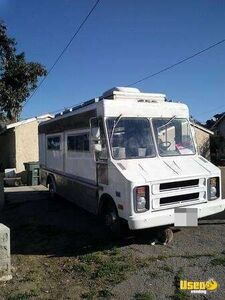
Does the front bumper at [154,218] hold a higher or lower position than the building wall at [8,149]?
lower

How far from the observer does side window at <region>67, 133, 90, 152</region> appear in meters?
9.61

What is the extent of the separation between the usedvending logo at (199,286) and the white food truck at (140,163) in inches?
64.9

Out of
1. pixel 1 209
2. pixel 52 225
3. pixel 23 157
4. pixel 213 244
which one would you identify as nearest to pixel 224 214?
pixel 213 244

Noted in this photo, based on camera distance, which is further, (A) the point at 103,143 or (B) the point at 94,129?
(B) the point at 94,129

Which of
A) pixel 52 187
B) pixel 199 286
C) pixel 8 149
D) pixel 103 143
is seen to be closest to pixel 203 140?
pixel 8 149

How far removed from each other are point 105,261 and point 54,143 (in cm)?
630

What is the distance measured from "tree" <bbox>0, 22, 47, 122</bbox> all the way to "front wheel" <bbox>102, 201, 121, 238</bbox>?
43.1 feet

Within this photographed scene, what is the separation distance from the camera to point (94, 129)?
880cm

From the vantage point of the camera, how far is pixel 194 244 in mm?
7844

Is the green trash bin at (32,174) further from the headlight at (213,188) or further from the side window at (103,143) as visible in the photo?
the headlight at (213,188)

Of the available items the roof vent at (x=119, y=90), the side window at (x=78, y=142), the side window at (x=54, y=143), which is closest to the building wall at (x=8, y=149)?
the side window at (x=54, y=143)

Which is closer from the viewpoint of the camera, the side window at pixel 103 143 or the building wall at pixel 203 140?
the side window at pixel 103 143

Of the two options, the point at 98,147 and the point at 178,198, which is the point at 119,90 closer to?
the point at 98,147

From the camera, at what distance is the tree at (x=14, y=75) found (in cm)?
1998
